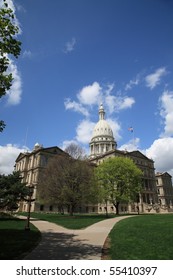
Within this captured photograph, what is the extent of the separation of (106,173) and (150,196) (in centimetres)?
4811

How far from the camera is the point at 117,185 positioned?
5128 centimetres

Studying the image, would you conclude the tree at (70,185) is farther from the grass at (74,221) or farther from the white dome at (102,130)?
the white dome at (102,130)

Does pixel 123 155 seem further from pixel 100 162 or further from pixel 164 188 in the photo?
pixel 164 188

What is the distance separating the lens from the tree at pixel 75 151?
42594mm

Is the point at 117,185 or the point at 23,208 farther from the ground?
the point at 117,185

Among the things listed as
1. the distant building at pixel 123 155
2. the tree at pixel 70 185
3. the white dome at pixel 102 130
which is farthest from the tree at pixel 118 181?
the white dome at pixel 102 130

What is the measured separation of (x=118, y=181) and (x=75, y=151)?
1465cm

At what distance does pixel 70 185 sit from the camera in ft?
127

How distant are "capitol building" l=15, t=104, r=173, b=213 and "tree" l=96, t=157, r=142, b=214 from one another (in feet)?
11.3

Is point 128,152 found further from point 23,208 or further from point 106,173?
point 23,208

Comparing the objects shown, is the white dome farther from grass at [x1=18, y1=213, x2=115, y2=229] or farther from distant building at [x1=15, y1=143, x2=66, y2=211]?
grass at [x1=18, y1=213, x2=115, y2=229]
